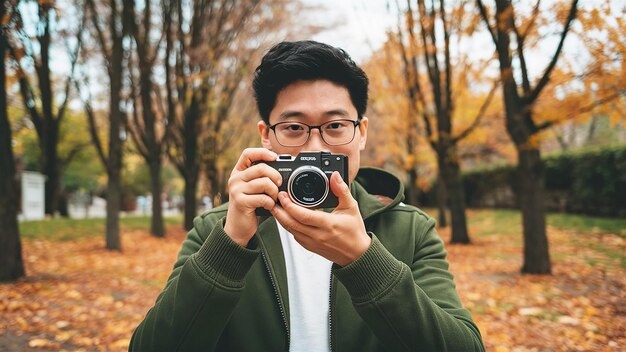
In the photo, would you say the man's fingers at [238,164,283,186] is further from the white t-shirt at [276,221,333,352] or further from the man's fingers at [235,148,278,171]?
the white t-shirt at [276,221,333,352]

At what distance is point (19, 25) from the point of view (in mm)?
6422

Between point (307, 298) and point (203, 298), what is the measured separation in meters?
0.49

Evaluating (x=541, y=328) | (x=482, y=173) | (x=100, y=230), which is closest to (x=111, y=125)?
(x=100, y=230)

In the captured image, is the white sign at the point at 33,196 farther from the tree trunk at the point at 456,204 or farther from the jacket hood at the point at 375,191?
the jacket hood at the point at 375,191

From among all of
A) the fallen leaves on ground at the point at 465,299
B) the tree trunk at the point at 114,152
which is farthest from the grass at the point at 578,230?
the tree trunk at the point at 114,152

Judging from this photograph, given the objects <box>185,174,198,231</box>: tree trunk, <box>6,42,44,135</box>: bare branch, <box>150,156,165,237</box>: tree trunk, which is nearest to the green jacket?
<box>6,42,44,135</box>: bare branch

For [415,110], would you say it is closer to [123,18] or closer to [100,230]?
[123,18]

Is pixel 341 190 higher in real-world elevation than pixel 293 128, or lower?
lower

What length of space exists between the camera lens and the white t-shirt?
1.56ft

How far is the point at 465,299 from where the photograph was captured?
5.69 metres

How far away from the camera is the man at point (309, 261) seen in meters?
1.37

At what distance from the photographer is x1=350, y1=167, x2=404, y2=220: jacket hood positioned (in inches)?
73.2

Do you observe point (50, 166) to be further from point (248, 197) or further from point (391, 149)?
point (248, 197)

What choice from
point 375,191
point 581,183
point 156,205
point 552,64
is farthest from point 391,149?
point 375,191
